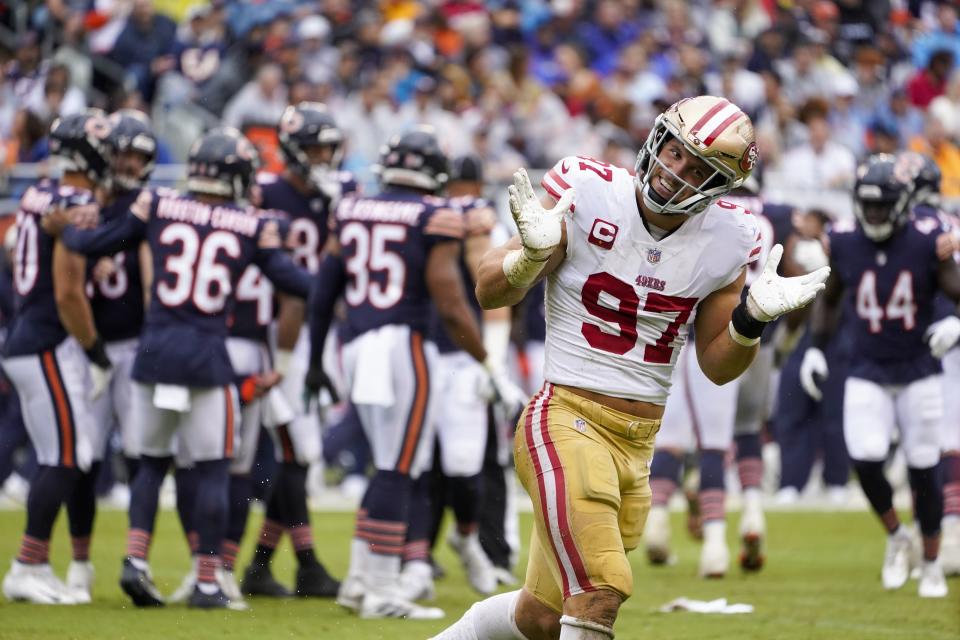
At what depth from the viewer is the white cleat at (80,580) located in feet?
24.0

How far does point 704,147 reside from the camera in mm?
4672

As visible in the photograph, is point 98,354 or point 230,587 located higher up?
point 98,354

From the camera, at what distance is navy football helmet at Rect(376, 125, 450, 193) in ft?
23.8

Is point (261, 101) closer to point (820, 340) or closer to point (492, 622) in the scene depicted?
point (820, 340)

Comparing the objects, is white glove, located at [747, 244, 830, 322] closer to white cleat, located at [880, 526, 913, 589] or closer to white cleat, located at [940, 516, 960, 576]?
white cleat, located at [880, 526, 913, 589]

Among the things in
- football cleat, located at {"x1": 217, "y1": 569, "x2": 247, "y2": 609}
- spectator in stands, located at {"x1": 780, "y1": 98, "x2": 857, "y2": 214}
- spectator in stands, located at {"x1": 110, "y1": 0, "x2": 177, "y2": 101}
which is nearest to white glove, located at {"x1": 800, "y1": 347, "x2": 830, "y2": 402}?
football cleat, located at {"x1": 217, "y1": 569, "x2": 247, "y2": 609}

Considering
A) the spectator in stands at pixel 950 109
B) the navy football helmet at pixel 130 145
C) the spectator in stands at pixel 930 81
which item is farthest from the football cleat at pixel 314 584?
the spectator in stands at pixel 930 81

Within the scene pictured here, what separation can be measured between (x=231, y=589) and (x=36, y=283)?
172 centimetres

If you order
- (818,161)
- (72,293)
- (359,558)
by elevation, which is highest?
(818,161)

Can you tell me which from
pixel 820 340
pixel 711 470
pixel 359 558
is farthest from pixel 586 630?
pixel 820 340

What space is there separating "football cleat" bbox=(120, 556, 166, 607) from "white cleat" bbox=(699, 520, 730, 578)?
2.97 metres

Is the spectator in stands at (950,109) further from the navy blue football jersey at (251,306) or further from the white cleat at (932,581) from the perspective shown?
the navy blue football jersey at (251,306)

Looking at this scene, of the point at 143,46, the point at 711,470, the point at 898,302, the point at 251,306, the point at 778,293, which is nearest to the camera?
the point at 778,293

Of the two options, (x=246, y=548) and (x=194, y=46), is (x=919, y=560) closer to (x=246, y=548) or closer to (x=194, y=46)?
(x=246, y=548)
